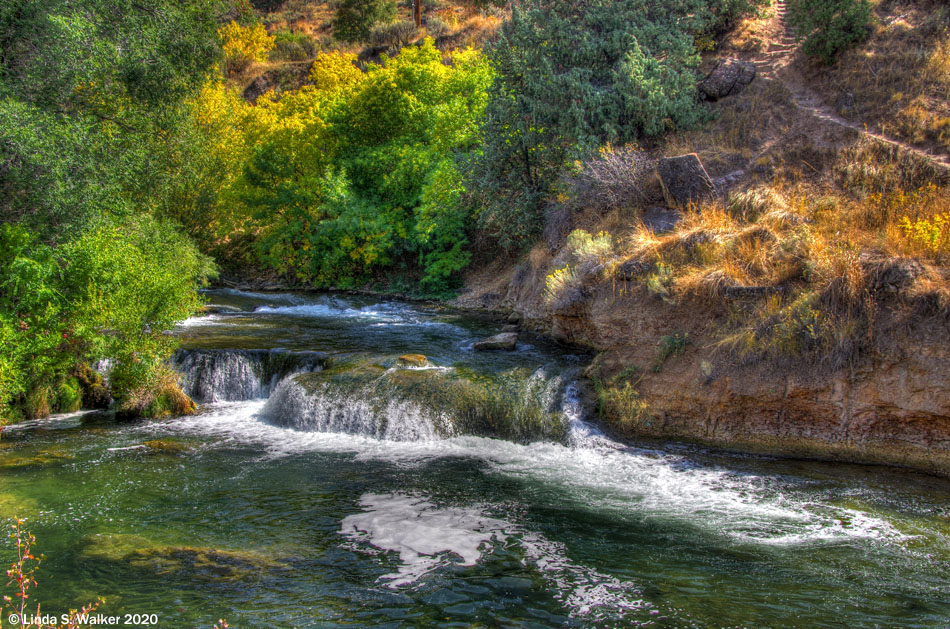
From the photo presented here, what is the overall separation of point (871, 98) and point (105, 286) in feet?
59.3

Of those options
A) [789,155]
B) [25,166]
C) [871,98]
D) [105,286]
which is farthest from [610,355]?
[25,166]

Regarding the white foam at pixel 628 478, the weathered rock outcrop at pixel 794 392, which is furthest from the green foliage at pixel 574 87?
the white foam at pixel 628 478

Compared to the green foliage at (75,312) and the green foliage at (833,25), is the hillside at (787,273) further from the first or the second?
the green foliage at (75,312)

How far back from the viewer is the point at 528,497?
849 centimetres

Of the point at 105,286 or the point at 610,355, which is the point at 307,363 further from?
the point at 610,355

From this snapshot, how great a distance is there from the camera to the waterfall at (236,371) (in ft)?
44.3

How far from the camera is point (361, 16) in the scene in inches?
2020

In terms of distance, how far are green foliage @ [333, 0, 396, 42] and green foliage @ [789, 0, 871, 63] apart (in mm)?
39447

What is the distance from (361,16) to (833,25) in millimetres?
41771

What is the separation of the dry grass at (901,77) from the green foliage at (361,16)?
40.6 m

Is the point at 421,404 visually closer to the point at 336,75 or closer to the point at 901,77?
the point at 901,77

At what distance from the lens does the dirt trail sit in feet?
45.6

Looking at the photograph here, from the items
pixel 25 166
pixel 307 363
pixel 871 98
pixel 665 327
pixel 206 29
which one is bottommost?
pixel 307 363

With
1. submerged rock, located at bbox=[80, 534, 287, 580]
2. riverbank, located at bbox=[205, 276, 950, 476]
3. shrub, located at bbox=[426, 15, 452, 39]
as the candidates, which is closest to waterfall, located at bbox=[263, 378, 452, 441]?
riverbank, located at bbox=[205, 276, 950, 476]
